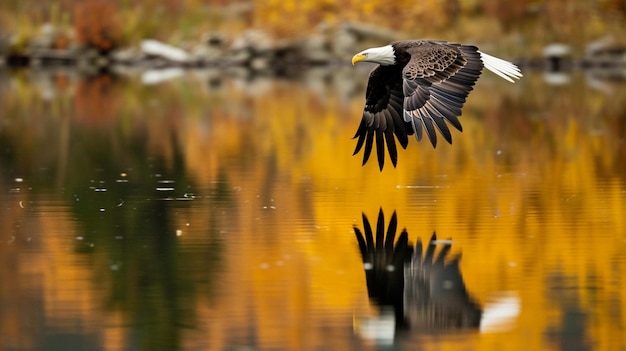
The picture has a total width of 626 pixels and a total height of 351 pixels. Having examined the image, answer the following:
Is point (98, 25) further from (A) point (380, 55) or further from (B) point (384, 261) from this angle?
(B) point (384, 261)

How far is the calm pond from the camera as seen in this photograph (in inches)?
265

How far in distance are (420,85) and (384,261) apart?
5.61ft

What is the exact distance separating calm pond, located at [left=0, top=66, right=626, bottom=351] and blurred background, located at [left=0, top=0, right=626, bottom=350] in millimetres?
24

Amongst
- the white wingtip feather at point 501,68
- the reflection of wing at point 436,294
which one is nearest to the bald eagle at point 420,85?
the white wingtip feather at point 501,68

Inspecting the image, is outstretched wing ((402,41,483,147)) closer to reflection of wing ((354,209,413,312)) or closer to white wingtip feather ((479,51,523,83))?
white wingtip feather ((479,51,523,83))

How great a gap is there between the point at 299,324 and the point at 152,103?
58.1 ft

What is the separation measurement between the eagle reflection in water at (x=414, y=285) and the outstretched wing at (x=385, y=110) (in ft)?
4.47

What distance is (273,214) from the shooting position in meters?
10.6

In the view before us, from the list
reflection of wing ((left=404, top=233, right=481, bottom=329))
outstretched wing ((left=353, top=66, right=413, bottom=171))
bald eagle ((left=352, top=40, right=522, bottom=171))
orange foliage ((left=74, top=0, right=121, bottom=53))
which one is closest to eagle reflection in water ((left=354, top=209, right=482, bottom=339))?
reflection of wing ((left=404, top=233, right=481, bottom=329))

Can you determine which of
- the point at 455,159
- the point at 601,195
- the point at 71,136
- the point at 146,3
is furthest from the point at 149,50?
the point at 601,195

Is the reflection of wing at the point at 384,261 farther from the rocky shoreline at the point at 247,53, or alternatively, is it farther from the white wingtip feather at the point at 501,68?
the rocky shoreline at the point at 247,53

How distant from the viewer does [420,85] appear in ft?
32.1

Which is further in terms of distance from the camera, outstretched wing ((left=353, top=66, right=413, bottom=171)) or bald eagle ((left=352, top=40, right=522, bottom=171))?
outstretched wing ((left=353, top=66, right=413, bottom=171))

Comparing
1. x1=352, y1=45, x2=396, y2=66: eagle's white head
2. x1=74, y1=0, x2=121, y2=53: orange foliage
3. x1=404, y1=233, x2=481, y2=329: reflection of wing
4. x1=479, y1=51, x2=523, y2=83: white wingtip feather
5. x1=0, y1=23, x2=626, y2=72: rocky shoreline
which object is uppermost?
x1=74, y1=0, x2=121, y2=53: orange foliage
